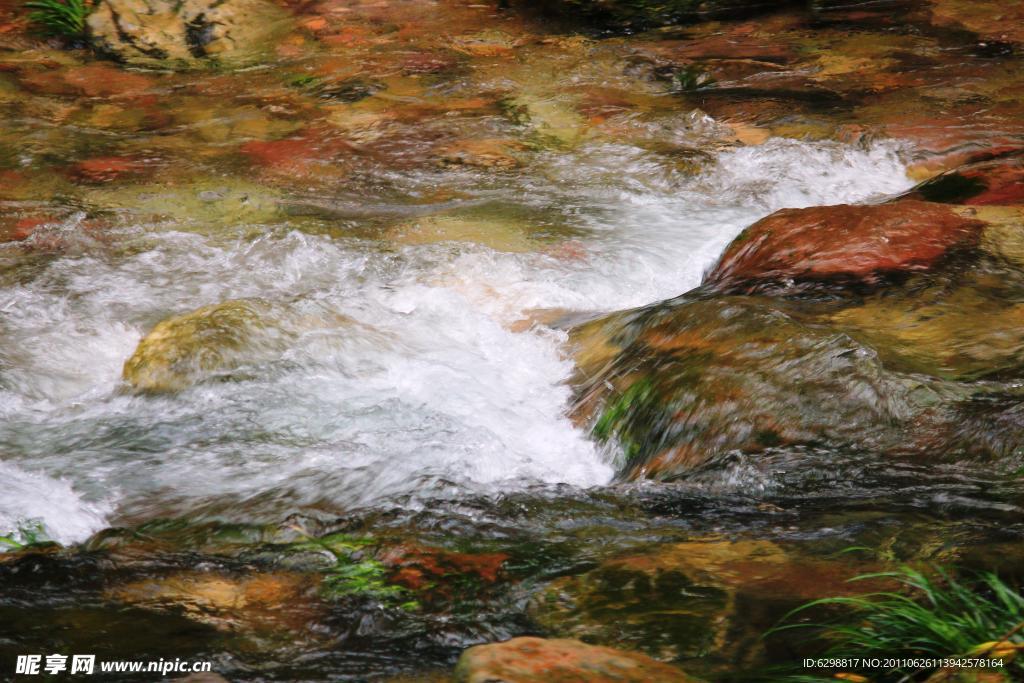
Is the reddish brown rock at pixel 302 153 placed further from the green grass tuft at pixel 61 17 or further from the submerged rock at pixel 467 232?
the green grass tuft at pixel 61 17

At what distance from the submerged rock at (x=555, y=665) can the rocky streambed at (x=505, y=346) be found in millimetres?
13

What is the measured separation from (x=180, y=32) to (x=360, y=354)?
663 cm

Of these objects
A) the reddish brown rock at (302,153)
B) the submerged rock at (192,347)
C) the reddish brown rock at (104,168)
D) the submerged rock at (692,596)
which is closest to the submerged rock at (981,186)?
the submerged rock at (692,596)

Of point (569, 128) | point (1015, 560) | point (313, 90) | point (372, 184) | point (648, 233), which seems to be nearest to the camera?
point (1015, 560)

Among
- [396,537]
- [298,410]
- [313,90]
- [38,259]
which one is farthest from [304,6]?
[396,537]

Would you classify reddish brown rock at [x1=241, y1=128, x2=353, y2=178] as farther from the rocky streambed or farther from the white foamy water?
the white foamy water

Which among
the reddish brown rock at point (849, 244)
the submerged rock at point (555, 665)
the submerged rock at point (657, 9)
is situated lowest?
the submerged rock at point (555, 665)

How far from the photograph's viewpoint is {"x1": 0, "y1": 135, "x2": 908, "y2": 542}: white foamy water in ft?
13.3

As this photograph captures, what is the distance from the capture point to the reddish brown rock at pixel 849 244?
4598mm

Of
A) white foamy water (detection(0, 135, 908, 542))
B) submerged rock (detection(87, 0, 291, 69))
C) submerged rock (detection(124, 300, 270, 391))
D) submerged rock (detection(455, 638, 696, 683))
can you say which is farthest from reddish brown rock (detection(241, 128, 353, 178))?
submerged rock (detection(455, 638, 696, 683))

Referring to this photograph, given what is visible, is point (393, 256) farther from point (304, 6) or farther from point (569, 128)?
point (304, 6)

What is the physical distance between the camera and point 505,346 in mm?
5363

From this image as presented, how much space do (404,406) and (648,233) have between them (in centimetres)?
278

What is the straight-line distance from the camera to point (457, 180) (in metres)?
7.45
